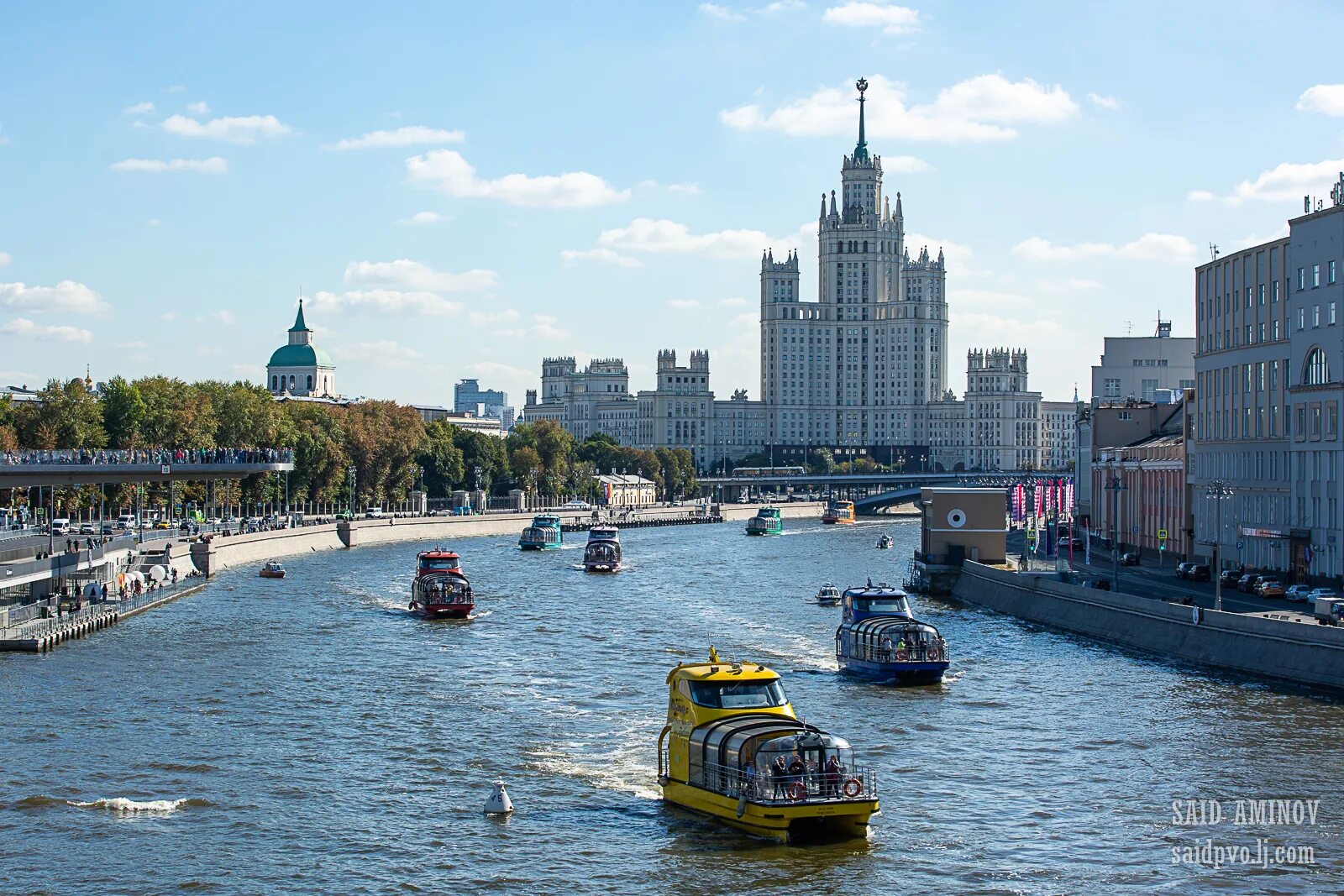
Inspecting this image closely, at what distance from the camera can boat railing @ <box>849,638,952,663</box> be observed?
68062mm

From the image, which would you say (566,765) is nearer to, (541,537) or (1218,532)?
(1218,532)

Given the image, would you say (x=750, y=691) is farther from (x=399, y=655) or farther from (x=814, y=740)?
(x=399, y=655)

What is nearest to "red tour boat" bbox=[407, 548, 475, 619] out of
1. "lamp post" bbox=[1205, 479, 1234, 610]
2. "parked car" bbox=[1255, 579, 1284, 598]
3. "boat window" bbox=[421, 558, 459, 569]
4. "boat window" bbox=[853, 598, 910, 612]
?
"boat window" bbox=[421, 558, 459, 569]

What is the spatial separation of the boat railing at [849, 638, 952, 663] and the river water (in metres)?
1.82

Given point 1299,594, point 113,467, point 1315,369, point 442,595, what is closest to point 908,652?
point 1299,594

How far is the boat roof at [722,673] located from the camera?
45281 millimetres

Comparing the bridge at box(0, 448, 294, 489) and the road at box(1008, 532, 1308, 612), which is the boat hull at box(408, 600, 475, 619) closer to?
the bridge at box(0, 448, 294, 489)

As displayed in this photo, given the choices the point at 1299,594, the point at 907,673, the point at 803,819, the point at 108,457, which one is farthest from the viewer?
the point at 108,457

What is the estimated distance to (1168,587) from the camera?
93.1 metres

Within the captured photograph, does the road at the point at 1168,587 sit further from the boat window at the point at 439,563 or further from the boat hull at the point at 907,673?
the boat window at the point at 439,563

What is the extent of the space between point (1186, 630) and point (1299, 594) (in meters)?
11.2

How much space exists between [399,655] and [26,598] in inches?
1004

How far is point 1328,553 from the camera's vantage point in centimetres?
8788

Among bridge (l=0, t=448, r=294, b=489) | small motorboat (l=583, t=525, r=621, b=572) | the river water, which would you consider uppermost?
bridge (l=0, t=448, r=294, b=489)
